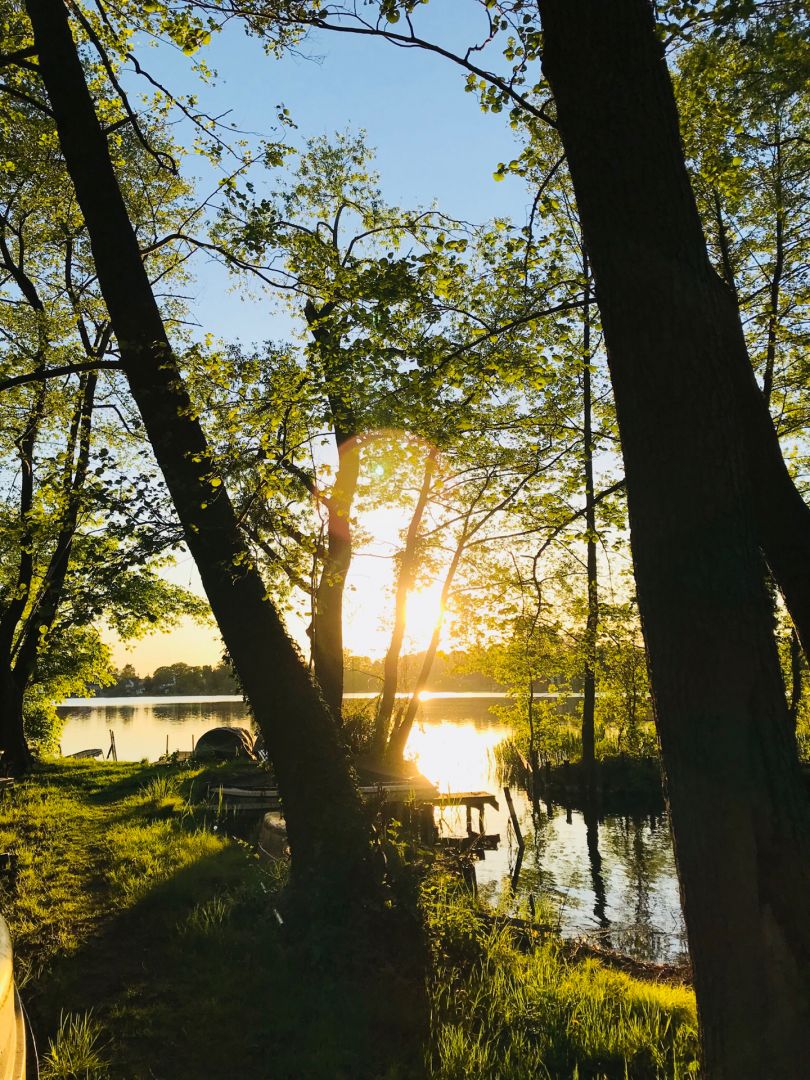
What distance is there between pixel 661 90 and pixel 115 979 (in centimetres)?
644

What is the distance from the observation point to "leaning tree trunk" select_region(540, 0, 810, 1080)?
2.84 metres

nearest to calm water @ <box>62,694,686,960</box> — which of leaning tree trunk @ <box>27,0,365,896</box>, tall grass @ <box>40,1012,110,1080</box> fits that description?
leaning tree trunk @ <box>27,0,365,896</box>

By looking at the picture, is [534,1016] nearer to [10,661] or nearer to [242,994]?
[242,994]

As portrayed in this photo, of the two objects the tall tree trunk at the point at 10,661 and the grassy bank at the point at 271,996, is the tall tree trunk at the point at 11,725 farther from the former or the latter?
the grassy bank at the point at 271,996

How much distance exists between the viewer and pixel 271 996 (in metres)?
5.20

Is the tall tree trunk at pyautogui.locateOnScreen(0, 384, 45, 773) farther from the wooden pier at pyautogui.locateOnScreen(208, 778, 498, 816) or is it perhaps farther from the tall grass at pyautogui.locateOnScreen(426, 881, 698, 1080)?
the tall grass at pyautogui.locateOnScreen(426, 881, 698, 1080)

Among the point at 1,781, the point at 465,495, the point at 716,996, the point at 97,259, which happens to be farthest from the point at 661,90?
the point at 465,495

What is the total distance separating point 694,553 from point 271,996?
14.4 feet

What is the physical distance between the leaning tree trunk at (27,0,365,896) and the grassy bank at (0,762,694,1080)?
100cm

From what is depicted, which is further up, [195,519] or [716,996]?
[195,519]

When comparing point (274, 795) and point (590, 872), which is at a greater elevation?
point (274, 795)

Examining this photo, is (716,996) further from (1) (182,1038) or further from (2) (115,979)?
(2) (115,979)

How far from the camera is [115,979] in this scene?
537 cm

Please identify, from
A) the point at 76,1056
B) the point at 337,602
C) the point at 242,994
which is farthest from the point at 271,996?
the point at 337,602
